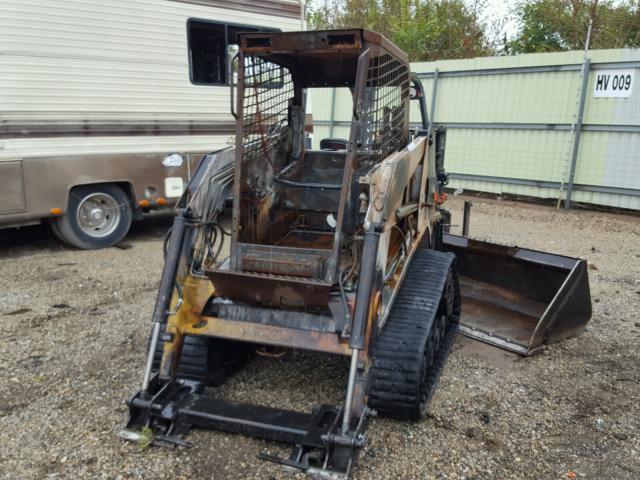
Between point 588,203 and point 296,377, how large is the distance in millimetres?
8146

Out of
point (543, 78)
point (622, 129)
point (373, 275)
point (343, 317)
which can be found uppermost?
point (543, 78)

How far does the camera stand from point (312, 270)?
3.51 m

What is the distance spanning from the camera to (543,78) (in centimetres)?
1048

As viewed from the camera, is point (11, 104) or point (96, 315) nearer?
point (96, 315)

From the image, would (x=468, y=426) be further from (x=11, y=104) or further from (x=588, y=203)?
(x=588, y=203)

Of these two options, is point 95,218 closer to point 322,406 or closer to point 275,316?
point 275,316

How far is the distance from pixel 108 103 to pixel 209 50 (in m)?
1.70

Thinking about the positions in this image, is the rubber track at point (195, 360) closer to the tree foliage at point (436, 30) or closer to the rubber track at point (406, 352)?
the rubber track at point (406, 352)

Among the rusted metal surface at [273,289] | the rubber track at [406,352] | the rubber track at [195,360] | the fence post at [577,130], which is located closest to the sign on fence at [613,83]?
the fence post at [577,130]

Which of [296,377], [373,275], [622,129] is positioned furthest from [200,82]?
[622,129]

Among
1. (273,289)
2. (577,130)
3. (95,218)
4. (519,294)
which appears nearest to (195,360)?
(273,289)

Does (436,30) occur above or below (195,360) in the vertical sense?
above

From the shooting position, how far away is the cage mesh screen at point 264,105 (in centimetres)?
392

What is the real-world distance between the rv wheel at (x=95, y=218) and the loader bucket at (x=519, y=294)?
4.23m
